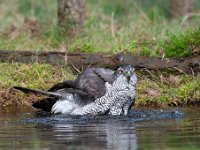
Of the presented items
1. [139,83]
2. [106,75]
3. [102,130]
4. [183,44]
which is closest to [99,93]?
[106,75]

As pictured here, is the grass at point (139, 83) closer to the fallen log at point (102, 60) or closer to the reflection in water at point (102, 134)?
the fallen log at point (102, 60)

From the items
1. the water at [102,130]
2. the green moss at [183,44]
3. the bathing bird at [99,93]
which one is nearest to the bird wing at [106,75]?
the bathing bird at [99,93]

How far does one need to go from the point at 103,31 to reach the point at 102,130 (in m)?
5.74

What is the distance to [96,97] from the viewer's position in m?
10.2

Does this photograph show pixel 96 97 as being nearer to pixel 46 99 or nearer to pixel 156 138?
pixel 46 99

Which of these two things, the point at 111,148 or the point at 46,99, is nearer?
the point at 111,148

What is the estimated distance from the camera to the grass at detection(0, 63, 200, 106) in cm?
1169

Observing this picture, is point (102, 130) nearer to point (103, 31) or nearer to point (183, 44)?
point (183, 44)

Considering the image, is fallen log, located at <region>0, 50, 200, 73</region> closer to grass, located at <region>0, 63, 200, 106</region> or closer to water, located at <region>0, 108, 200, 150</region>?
grass, located at <region>0, 63, 200, 106</region>

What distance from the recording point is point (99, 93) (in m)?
10.2

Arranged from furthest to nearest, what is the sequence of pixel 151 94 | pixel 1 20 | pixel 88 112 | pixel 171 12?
pixel 171 12 → pixel 1 20 → pixel 151 94 → pixel 88 112

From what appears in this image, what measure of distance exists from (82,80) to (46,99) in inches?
24.8

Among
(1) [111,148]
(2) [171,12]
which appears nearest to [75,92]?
(1) [111,148]

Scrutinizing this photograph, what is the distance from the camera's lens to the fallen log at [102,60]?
480 inches
